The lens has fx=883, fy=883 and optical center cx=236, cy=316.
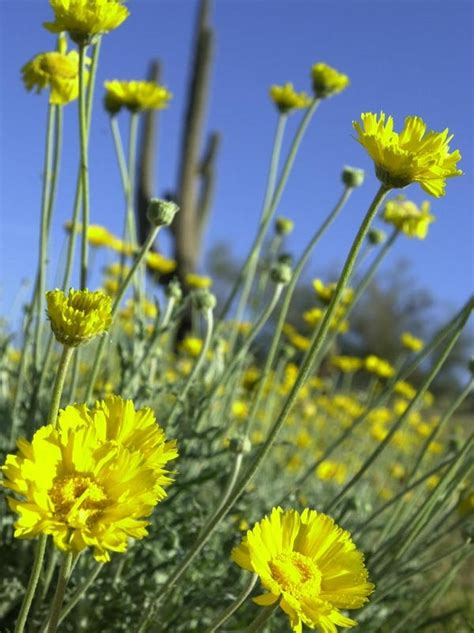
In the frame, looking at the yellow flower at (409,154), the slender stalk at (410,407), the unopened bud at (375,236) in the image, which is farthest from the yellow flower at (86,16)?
the unopened bud at (375,236)

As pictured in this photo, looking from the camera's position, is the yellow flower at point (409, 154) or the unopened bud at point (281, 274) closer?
the yellow flower at point (409, 154)

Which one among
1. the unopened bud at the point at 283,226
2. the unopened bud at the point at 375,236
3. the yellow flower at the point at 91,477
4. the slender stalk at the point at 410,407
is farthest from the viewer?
the unopened bud at the point at 283,226

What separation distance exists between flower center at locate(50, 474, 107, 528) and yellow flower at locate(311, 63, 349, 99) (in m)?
1.48

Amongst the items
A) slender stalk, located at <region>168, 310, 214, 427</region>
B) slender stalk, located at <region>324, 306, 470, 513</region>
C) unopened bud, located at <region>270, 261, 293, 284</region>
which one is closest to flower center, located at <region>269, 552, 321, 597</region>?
slender stalk, located at <region>324, 306, 470, 513</region>

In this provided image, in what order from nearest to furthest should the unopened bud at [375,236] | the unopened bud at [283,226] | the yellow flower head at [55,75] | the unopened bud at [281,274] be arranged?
the yellow flower head at [55,75], the unopened bud at [281,274], the unopened bud at [375,236], the unopened bud at [283,226]

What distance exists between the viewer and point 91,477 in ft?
3.17

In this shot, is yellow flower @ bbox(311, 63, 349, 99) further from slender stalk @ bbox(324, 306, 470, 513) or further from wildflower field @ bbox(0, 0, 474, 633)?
slender stalk @ bbox(324, 306, 470, 513)

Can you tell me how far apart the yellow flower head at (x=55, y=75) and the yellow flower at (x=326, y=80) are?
621 mm

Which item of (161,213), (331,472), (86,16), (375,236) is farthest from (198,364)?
(331,472)

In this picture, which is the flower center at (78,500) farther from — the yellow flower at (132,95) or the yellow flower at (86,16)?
the yellow flower at (132,95)

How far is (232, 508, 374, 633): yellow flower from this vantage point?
0.99 m

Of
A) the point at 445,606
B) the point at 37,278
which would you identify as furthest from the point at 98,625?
the point at 445,606

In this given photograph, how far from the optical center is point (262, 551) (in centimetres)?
104

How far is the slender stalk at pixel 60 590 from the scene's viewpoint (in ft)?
3.04
